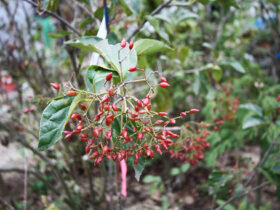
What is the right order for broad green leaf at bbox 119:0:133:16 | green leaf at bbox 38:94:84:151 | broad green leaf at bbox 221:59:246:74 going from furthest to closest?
1. broad green leaf at bbox 221:59:246:74
2. broad green leaf at bbox 119:0:133:16
3. green leaf at bbox 38:94:84:151

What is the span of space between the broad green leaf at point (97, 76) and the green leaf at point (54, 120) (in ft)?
0.14

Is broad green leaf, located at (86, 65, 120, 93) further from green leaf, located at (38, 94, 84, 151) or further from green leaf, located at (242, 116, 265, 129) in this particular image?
green leaf, located at (242, 116, 265, 129)

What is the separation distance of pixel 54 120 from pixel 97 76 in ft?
0.44

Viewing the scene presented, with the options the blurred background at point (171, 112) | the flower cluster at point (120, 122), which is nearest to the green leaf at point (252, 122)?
the blurred background at point (171, 112)

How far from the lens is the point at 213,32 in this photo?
277 centimetres

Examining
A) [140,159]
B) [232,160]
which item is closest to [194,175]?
[232,160]

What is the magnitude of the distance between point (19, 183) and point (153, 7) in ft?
6.42

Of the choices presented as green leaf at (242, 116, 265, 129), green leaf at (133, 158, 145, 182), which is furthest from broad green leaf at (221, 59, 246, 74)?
green leaf at (133, 158, 145, 182)

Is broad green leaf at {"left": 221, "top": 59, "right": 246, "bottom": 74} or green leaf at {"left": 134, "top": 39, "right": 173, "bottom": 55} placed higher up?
green leaf at {"left": 134, "top": 39, "right": 173, "bottom": 55}

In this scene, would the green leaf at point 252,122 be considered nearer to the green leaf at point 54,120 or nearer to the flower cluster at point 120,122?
the flower cluster at point 120,122

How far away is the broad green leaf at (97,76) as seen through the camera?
0.58 metres

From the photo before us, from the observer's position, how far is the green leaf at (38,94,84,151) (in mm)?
522

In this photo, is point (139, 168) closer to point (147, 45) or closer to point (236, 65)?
point (147, 45)

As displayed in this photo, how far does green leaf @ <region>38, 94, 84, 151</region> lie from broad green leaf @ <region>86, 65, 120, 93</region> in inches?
1.7
